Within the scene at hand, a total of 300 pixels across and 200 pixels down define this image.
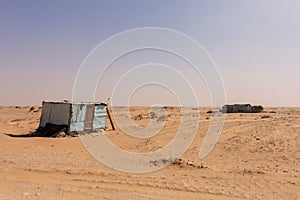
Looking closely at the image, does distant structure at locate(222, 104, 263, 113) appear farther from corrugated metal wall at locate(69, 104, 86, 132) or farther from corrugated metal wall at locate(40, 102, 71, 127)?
corrugated metal wall at locate(40, 102, 71, 127)

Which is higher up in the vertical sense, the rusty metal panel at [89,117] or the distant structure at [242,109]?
the distant structure at [242,109]

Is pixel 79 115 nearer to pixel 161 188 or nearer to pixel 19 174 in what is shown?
pixel 19 174

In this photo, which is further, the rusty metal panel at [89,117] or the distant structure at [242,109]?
the distant structure at [242,109]

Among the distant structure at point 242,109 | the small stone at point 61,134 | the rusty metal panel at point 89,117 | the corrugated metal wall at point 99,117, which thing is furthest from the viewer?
the distant structure at point 242,109

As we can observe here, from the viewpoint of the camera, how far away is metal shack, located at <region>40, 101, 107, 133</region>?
18.7 meters

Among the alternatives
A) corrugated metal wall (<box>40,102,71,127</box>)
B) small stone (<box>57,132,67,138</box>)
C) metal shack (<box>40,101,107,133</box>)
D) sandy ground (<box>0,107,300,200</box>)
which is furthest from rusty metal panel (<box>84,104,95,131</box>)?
sandy ground (<box>0,107,300,200</box>)

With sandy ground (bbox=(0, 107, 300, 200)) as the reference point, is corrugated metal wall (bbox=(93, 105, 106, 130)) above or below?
above

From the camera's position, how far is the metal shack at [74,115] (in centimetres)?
1872

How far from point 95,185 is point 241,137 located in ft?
34.3

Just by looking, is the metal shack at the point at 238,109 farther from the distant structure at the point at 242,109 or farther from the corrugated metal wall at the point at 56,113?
the corrugated metal wall at the point at 56,113

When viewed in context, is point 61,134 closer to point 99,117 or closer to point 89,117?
point 89,117

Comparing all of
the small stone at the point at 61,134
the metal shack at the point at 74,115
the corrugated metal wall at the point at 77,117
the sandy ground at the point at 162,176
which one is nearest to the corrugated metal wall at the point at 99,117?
the metal shack at the point at 74,115

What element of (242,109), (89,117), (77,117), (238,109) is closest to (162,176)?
(77,117)

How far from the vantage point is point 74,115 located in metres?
18.8
